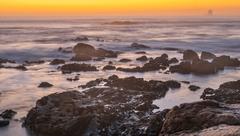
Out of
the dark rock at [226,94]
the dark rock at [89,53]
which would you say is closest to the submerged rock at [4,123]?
the dark rock at [226,94]

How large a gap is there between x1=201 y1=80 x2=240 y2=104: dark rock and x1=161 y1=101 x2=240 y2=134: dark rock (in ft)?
33.3

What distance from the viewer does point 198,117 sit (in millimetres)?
15344

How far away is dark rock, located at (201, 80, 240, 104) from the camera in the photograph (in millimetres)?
27531

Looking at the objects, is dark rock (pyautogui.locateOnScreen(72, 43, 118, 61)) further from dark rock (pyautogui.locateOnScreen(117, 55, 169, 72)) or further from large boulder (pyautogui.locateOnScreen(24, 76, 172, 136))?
large boulder (pyautogui.locateOnScreen(24, 76, 172, 136))

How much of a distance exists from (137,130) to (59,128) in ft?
13.0

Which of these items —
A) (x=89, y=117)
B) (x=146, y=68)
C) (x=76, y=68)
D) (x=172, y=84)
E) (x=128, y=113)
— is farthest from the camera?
(x=76, y=68)

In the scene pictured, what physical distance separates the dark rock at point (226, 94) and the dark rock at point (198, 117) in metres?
10.2

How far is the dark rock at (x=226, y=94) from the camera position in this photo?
27531 millimetres

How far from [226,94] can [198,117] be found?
14.3 metres

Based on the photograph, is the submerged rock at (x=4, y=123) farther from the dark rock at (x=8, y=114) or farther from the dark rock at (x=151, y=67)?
the dark rock at (x=151, y=67)

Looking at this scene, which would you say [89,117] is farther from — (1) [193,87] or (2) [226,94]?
(1) [193,87]

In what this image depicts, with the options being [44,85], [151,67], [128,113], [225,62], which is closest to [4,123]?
[128,113]

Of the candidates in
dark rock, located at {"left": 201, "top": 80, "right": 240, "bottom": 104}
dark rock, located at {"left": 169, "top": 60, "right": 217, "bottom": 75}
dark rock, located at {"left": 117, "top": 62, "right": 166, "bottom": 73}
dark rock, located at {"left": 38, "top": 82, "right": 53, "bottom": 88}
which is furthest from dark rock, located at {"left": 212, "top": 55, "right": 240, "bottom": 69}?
dark rock, located at {"left": 38, "top": 82, "right": 53, "bottom": 88}

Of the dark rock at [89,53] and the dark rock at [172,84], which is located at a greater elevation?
the dark rock at [172,84]
